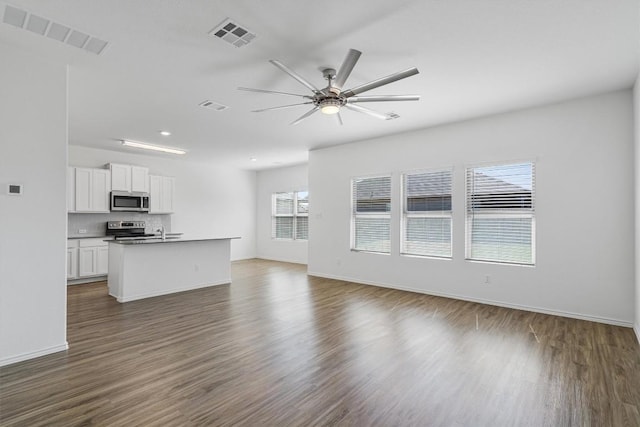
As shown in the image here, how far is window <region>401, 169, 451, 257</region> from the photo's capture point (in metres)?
5.39

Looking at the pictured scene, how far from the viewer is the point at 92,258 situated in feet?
21.0

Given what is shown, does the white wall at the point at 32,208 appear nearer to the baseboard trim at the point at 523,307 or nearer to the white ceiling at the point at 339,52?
the white ceiling at the point at 339,52

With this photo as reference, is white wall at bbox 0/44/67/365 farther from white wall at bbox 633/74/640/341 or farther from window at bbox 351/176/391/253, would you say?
white wall at bbox 633/74/640/341

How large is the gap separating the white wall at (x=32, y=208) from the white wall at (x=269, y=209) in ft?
20.3

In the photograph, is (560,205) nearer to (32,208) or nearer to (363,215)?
(363,215)

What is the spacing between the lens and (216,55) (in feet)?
9.95

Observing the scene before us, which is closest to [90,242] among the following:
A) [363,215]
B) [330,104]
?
[363,215]

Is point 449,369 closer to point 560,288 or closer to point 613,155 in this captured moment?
point 560,288

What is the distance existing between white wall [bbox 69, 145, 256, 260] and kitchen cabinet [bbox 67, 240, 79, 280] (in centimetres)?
178

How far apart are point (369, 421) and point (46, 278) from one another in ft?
10.3

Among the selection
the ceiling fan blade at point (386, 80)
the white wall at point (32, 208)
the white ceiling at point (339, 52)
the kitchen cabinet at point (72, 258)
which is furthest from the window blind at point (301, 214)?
the white wall at point (32, 208)

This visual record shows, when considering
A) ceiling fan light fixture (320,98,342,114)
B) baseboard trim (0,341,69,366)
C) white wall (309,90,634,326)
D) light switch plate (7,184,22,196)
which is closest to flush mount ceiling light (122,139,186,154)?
light switch plate (7,184,22,196)

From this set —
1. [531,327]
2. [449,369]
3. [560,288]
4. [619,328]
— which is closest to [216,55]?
[449,369]

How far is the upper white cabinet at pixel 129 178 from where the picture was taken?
685 cm
